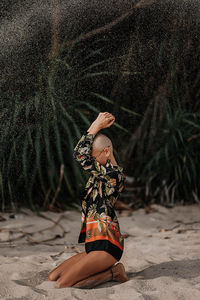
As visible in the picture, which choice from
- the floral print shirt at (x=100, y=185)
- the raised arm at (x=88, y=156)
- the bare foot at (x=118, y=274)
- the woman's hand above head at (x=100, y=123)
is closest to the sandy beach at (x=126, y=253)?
the bare foot at (x=118, y=274)

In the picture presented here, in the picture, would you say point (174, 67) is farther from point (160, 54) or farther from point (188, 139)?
point (188, 139)

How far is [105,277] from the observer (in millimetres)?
1274

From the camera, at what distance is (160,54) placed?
7.97 ft

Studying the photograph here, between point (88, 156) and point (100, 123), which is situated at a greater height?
point (100, 123)

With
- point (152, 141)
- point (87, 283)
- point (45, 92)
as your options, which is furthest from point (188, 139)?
point (87, 283)

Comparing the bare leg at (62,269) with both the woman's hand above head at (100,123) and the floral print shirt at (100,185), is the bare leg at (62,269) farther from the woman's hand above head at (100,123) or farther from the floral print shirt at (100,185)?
the woman's hand above head at (100,123)

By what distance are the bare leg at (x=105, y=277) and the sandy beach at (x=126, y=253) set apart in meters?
0.02

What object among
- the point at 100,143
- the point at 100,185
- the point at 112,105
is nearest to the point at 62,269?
the point at 100,185

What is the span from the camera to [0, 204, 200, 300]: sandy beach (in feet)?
3.92

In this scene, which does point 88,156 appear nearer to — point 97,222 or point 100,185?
point 100,185

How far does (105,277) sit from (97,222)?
0.60 ft

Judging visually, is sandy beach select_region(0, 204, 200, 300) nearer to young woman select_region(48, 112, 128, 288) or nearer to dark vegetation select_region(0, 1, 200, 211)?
young woman select_region(48, 112, 128, 288)

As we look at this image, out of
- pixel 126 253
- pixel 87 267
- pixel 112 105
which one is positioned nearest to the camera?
pixel 87 267

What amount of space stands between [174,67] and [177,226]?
105cm
